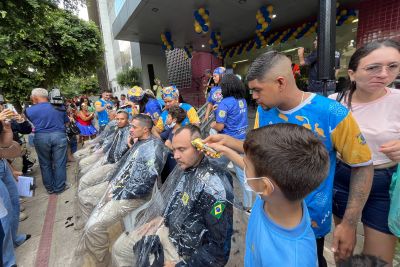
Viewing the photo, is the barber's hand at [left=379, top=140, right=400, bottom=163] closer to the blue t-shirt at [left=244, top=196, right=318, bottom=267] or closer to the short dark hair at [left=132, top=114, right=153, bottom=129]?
the blue t-shirt at [left=244, top=196, right=318, bottom=267]

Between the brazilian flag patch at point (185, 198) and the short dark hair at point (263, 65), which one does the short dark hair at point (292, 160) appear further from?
the brazilian flag patch at point (185, 198)

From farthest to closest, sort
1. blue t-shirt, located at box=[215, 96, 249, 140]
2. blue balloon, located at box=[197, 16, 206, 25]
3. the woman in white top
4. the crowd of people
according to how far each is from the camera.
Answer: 1. blue balloon, located at box=[197, 16, 206, 25]
2. blue t-shirt, located at box=[215, 96, 249, 140]
3. the woman in white top
4. the crowd of people

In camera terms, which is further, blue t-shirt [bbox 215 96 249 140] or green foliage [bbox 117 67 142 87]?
green foliage [bbox 117 67 142 87]

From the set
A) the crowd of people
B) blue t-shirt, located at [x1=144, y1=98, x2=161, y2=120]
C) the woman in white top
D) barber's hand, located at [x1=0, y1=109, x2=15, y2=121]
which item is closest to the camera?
the crowd of people

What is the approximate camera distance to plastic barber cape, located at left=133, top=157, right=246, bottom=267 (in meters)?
1.38

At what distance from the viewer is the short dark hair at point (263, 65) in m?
1.11

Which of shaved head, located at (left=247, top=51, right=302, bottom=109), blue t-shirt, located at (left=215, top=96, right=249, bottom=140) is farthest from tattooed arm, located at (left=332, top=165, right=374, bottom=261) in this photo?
blue t-shirt, located at (left=215, top=96, right=249, bottom=140)

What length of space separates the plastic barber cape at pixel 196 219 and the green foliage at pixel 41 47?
297 cm

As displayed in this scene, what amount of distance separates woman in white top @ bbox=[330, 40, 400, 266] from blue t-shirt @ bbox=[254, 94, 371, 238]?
21 cm

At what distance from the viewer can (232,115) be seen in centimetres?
283

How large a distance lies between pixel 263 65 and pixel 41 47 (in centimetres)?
875

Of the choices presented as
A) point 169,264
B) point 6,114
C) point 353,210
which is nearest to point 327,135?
point 353,210

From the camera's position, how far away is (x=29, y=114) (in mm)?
3732

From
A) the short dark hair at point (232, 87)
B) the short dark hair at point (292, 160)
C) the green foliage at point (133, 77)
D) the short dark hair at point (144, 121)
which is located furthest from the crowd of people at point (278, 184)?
the green foliage at point (133, 77)
